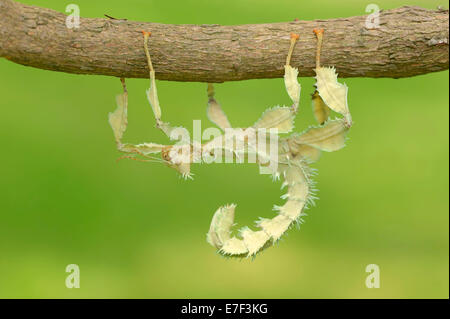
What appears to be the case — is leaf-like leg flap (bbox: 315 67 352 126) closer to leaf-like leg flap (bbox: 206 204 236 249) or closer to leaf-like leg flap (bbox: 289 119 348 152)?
leaf-like leg flap (bbox: 289 119 348 152)

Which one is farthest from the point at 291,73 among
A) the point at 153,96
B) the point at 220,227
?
the point at 220,227

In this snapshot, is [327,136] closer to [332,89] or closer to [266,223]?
[332,89]

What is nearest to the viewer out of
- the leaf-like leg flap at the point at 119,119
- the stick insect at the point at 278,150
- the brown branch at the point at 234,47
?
the brown branch at the point at 234,47

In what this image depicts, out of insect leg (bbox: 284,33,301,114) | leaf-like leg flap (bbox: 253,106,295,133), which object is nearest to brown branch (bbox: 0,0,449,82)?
insect leg (bbox: 284,33,301,114)

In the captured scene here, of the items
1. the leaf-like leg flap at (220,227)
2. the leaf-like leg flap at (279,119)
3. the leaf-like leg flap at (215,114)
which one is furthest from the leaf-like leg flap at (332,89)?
the leaf-like leg flap at (220,227)

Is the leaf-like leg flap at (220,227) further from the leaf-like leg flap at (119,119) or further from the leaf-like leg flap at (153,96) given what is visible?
the leaf-like leg flap at (119,119)

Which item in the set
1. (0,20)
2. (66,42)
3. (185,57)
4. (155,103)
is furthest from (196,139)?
(0,20)
